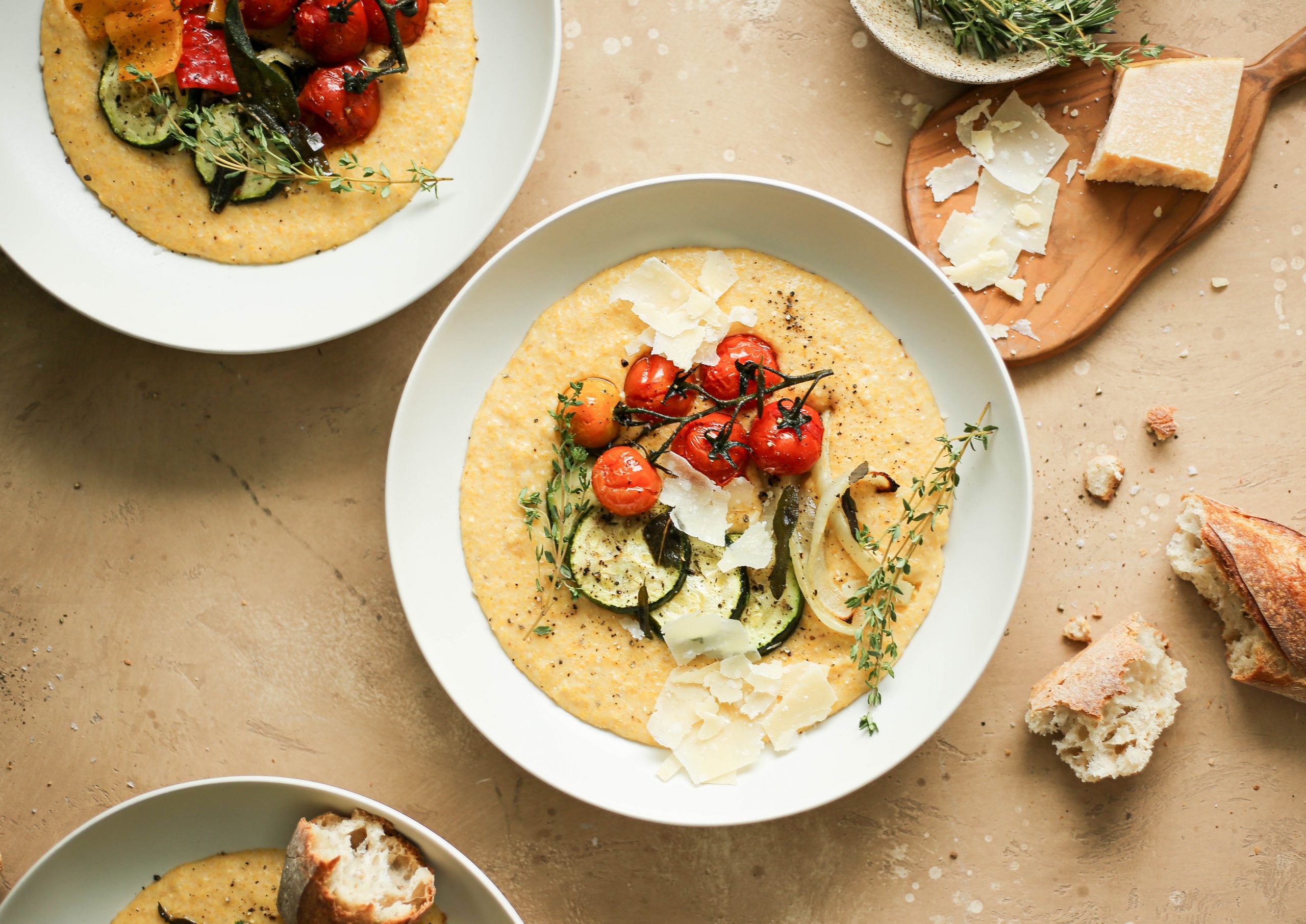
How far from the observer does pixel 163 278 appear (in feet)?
8.91

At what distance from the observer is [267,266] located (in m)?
2.71

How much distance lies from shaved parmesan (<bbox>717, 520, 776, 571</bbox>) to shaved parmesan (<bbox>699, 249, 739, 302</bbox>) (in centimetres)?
78

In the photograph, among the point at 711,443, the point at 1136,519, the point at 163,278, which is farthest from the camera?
the point at 1136,519

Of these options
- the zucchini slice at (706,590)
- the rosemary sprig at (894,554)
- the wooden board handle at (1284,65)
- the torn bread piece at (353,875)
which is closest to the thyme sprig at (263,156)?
the zucchini slice at (706,590)

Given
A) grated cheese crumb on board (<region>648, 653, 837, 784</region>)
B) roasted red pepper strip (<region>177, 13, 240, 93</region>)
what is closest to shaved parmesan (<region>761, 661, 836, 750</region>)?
grated cheese crumb on board (<region>648, 653, 837, 784</region>)

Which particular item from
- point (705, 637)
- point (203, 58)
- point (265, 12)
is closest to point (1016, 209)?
point (705, 637)

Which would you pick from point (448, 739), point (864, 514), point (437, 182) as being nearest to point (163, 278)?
point (437, 182)

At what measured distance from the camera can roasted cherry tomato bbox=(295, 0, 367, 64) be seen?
2543 mm

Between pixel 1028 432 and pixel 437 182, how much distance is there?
2.23 meters

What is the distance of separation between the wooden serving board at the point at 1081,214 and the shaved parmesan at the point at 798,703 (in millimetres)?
1292

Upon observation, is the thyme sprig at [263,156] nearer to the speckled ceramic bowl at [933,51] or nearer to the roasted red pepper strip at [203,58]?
the roasted red pepper strip at [203,58]

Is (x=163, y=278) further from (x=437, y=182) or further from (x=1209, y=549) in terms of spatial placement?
(x=1209, y=549)

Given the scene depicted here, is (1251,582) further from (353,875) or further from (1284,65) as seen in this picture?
(353,875)

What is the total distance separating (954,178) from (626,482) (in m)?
1.58
